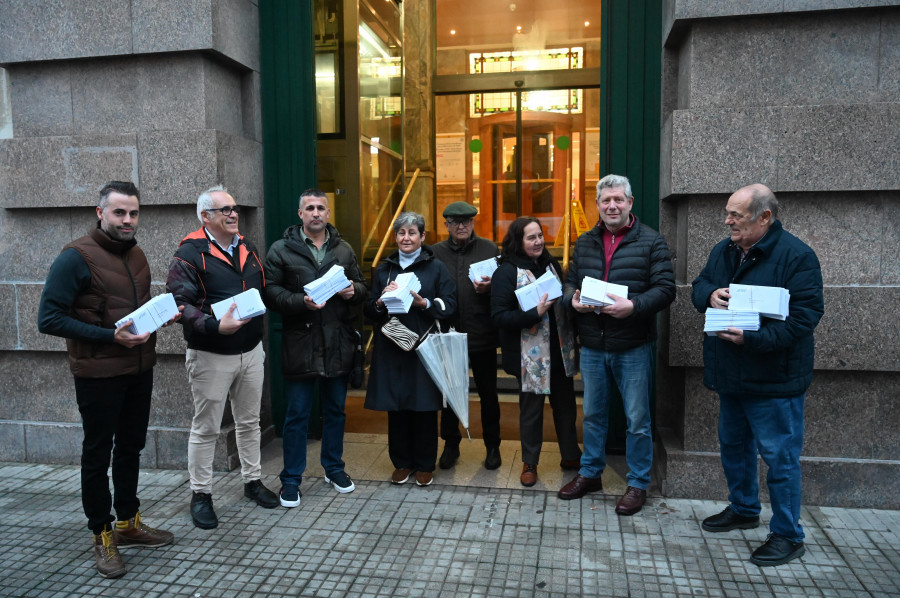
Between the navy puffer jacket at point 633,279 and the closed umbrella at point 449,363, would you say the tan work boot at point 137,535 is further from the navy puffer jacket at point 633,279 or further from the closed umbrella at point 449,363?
the navy puffer jacket at point 633,279

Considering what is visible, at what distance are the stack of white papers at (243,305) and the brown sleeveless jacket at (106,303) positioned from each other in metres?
0.44

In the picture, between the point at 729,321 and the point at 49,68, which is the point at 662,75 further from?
the point at 49,68

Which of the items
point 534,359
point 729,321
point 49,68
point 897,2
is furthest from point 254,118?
point 897,2

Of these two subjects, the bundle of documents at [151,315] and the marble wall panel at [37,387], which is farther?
the marble wall panel at [37,387]

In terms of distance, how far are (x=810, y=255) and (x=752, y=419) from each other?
96 cm

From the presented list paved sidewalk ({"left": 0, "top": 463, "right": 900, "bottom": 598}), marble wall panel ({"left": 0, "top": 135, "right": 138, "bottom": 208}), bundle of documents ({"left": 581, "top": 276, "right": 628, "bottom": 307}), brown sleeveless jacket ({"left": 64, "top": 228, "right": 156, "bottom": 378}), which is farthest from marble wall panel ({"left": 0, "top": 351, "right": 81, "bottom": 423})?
bundle of documents ({"left": 581, "top": 276, "right": 628, "bottom": 307})

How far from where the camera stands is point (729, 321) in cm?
385

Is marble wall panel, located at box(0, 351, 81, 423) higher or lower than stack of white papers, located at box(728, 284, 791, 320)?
lower

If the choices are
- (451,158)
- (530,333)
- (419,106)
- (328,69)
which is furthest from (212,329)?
(451,158)

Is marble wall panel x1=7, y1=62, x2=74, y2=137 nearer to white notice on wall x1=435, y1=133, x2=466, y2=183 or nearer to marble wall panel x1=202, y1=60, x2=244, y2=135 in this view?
marble wall panel x1=202, y1=60, x2=244, y2=135

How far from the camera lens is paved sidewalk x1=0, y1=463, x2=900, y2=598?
371 centimetres

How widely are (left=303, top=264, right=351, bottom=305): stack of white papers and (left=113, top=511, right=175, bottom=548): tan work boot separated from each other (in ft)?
5.48

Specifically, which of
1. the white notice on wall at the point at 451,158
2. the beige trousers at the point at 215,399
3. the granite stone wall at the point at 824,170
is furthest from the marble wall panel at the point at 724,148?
the white notice on wall at the point at 451,158

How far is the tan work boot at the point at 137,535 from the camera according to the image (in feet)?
13.7
